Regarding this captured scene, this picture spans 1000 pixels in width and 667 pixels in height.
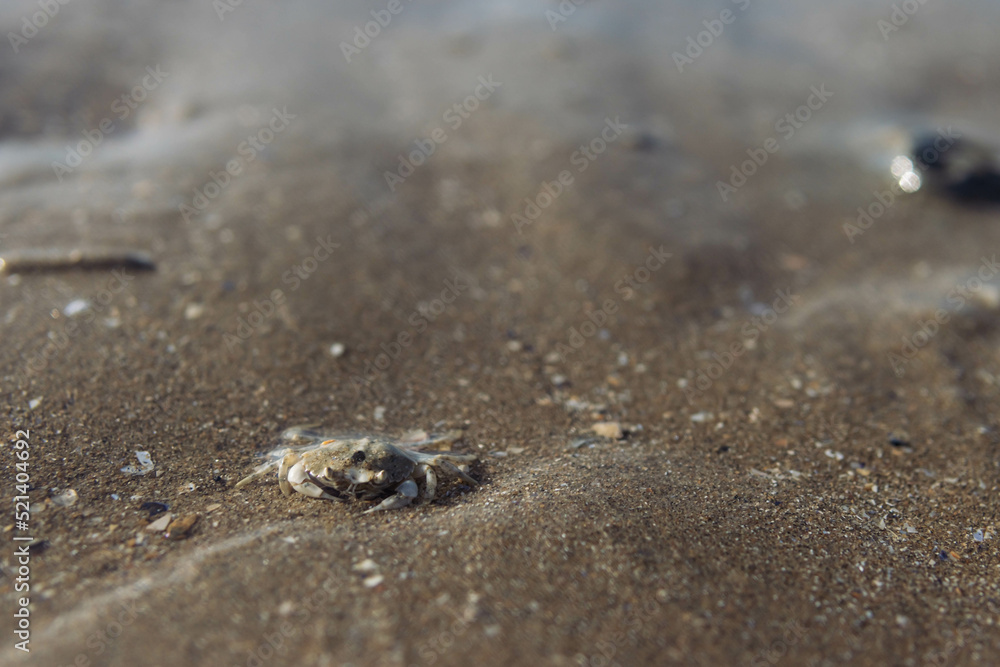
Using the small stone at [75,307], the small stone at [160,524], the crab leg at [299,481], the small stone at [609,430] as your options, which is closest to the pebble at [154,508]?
the small stone at [160,524]

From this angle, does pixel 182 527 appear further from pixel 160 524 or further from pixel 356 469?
pixel 356 469

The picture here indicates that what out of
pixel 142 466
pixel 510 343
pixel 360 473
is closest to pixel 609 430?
pixel 510 343

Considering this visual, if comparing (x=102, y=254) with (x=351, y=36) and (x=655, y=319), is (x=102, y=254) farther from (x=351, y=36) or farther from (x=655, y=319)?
(x=351, y=36)

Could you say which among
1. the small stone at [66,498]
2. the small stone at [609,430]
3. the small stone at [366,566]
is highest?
the small stone at [66,498]

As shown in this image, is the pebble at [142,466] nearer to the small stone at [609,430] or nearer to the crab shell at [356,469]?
the crab shell at [356,469]

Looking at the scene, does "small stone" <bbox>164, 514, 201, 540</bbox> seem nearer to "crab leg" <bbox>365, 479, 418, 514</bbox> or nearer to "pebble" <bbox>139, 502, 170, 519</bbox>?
"pebble" <bbox>139, 502, 170, 519</bbox>

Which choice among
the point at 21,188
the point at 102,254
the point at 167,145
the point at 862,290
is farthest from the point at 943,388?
the point at 21,188

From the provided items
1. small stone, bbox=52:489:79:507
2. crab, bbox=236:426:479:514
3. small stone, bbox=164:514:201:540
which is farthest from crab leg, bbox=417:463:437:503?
small stone, bbox=52:489:79:507
